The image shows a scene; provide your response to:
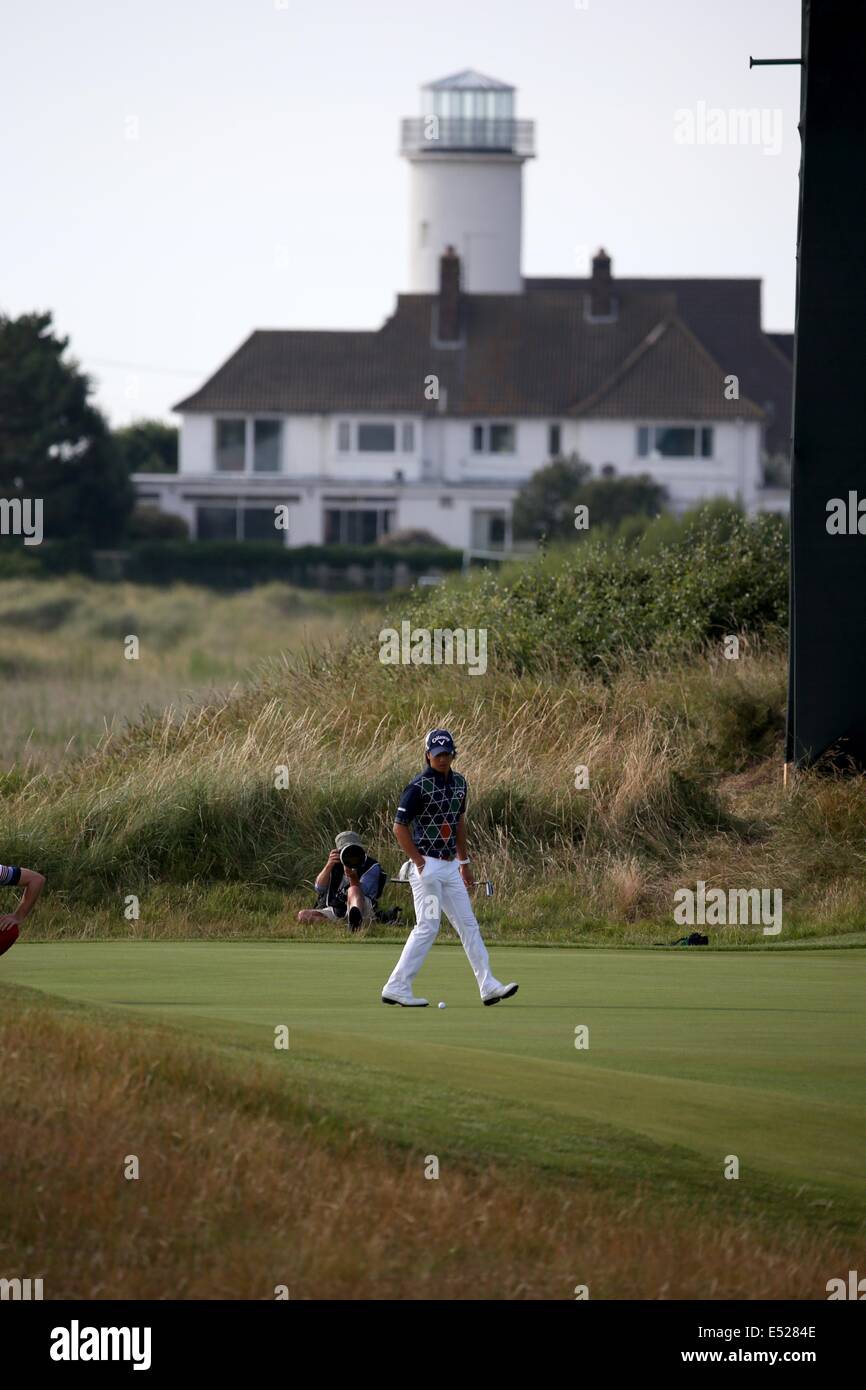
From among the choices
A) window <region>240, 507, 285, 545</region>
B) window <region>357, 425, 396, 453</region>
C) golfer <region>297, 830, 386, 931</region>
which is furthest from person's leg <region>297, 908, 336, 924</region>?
window <region>357, 425, 396, 453</region>

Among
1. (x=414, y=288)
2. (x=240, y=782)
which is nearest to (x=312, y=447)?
(x=414, y=288)

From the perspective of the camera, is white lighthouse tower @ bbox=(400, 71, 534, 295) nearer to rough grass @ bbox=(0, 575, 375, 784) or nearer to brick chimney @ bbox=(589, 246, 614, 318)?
brick chimney @ bbox=(589, 246, 614, 318)

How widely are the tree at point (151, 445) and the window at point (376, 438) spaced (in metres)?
19.5

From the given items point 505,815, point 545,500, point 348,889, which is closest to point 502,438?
point 545,500

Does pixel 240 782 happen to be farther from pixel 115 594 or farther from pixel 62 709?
pixel 115 594

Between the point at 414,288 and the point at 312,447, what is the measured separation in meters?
12.3

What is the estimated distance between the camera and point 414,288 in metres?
99.3

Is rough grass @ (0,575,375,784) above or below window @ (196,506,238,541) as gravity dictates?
below

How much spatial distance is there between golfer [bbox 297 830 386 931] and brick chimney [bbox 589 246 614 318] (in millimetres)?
73972

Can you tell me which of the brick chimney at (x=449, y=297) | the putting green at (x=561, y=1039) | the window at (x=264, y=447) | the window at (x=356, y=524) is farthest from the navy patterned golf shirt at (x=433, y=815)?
the window at (x=264, y=447)

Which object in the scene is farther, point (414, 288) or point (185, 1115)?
point (414, 288)

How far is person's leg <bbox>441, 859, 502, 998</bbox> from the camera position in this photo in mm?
13875

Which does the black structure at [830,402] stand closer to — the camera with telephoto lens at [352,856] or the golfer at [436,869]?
the camera with telephoto lens at [352,856]
